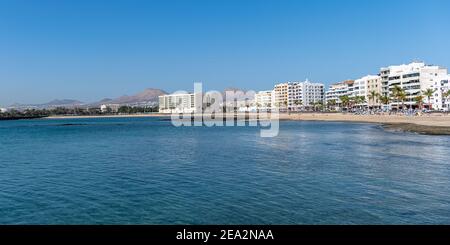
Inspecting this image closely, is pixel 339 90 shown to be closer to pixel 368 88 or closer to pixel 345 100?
pixel 368 88

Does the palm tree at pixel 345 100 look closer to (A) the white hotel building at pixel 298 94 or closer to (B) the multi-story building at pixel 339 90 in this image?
(B) the multi-story building at pixel 339 90

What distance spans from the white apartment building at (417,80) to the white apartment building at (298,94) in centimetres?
6430

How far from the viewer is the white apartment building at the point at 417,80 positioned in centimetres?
10138

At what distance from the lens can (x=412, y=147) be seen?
30109 mm

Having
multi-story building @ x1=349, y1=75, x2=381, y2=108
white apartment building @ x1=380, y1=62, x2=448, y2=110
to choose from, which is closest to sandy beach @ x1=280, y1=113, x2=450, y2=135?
white apartment building @ x1=380, y1=62, x2=448, y2=110

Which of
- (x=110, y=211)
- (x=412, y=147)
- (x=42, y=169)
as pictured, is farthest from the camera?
(x=412, y=147)

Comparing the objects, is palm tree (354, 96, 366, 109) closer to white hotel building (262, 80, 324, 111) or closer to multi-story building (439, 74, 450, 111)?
multi-story building (439, 74, 450, 111)

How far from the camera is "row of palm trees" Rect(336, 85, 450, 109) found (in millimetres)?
94887

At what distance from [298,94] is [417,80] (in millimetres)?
81707

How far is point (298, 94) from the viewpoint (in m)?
186

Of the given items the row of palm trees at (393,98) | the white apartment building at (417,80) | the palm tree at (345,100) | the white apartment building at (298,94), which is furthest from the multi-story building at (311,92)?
the white apartment building at (417,80)

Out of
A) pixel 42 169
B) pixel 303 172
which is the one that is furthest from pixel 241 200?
pixel 42 169

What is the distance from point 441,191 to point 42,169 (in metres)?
20.1
